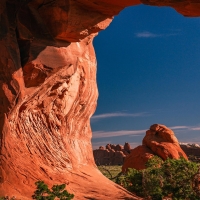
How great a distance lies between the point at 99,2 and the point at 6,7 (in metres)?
3.48

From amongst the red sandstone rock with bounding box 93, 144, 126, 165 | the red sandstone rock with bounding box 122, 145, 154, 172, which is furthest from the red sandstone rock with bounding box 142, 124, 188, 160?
the red sandstone rock with bounding box 93, 144, 126, 165

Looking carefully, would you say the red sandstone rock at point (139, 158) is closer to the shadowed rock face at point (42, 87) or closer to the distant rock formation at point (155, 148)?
the distant rock formation at point (155, 148)

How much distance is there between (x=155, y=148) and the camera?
75.2 ft

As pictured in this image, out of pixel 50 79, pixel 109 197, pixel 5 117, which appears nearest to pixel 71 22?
pixel 50 79

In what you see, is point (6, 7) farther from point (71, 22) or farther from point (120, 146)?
point (120, 146)

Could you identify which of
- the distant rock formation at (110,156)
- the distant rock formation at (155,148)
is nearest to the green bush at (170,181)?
the distant rock formation at (155,148)

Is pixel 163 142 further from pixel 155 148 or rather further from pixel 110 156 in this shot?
pixel 110 156

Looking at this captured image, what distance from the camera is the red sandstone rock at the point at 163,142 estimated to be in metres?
22.6

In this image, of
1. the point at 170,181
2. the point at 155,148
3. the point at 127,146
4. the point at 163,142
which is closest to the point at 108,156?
the point at 127,146

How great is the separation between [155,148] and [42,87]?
11427 millimetres

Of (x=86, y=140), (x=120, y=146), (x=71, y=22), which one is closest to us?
(x=71, y=22)

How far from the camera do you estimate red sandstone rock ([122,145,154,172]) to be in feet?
72.6

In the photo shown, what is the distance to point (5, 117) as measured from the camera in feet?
40.4

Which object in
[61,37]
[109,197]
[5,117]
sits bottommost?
[109,197]
